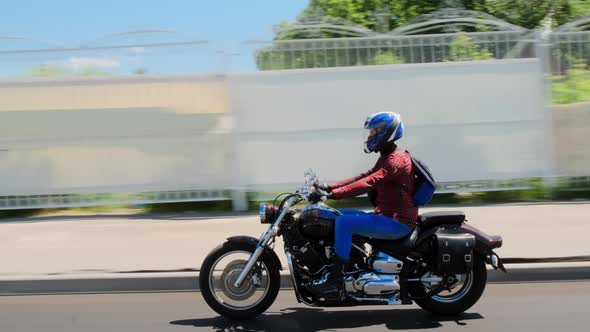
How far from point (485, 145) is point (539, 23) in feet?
38.1

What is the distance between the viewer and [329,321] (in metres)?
5.60

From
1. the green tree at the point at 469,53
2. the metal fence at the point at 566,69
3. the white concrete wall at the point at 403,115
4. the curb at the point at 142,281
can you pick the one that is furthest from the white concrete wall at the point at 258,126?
the curb at the point at 142,281

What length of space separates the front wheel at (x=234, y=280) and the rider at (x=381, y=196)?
16.3 inches

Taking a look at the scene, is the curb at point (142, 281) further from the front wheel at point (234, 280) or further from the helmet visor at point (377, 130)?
Result: the helmet visor at point (377, 130)

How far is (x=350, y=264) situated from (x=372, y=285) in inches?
9.5

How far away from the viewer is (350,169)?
980 centimetres

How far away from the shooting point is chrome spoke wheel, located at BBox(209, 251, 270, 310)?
5.54 meters

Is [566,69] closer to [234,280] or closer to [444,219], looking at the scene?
[444,219]

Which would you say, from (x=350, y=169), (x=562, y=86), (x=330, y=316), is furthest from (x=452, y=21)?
(x=330, y=316)

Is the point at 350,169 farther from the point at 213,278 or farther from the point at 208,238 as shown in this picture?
the point at 213,278

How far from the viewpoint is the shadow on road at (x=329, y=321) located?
215 inches

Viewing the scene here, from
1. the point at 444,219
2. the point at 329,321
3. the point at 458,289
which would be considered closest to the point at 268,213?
the point at 329,321

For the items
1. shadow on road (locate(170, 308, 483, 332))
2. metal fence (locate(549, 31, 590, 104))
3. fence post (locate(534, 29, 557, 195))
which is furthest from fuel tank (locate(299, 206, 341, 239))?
metal fence (locate(549, 31, 590, 104))

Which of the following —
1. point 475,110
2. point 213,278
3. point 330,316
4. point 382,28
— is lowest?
point 330,316
